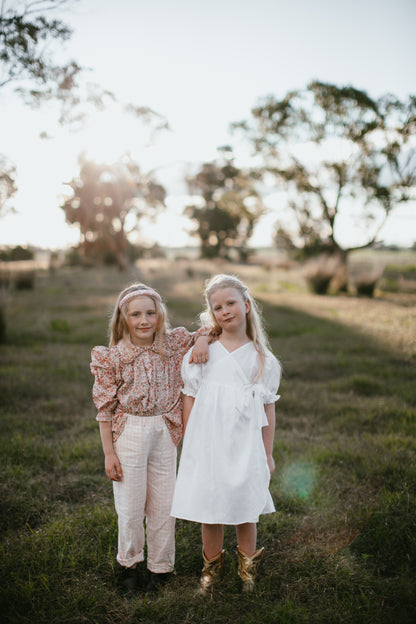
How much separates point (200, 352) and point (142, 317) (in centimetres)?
37

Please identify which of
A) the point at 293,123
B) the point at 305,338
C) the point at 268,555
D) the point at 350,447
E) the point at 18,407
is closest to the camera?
the point at 268,555

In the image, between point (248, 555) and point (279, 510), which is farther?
point (279, 510)

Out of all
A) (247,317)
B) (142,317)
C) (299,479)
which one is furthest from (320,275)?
(142,317)

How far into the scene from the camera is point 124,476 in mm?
2342

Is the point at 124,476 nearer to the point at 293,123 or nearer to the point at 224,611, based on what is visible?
the point at 224,611

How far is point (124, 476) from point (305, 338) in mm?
6751

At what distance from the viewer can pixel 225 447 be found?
2.21m

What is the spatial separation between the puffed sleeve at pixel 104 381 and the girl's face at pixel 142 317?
0.65 feet

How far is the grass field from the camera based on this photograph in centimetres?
225

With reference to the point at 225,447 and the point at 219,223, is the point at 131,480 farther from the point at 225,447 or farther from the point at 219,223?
the point at 219,223

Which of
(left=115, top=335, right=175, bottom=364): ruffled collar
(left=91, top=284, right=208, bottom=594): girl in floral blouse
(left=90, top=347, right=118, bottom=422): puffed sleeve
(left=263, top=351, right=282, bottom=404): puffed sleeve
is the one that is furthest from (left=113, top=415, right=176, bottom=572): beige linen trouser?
(left=263, top=351, right=282, bottom=404): puffed sleeve

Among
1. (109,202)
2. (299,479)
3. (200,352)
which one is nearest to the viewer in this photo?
(200,352)

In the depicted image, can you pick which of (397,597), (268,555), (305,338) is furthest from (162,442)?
(305,338)

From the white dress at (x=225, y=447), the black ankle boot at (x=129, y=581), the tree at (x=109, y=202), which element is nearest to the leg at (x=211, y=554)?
the white dress at (x=225, y=447)
